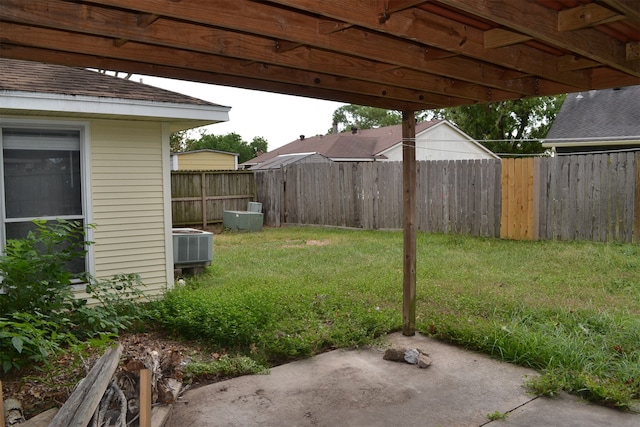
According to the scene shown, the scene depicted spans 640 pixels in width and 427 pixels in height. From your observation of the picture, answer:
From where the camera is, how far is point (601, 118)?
13508 mm

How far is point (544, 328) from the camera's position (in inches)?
192

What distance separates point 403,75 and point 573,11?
4.22 feet

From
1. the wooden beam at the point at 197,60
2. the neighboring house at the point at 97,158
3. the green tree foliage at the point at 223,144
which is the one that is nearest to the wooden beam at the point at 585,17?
the wooden beam at the point at 197,60

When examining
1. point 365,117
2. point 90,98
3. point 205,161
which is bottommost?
point 90,98

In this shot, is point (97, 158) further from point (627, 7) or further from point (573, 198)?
point (573, 198)

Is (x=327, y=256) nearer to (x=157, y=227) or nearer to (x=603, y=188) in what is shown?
(x=157, y=227)

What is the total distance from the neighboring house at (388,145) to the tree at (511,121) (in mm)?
1989

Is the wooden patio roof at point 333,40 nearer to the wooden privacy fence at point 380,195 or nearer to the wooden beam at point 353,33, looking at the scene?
the wooden beam at point 353,33

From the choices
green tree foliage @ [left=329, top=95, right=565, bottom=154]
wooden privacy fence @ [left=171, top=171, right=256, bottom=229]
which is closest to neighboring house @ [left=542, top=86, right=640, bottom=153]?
wooden privacy fence @ [left=171, top=171, right=256, bottom=229]

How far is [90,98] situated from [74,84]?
1.61 ft

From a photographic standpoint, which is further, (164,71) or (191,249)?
(191,249)

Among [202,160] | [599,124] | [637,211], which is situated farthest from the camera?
[202,160]

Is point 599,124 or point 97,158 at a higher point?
point 599,124

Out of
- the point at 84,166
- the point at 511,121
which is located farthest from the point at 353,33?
the point at 511,121
